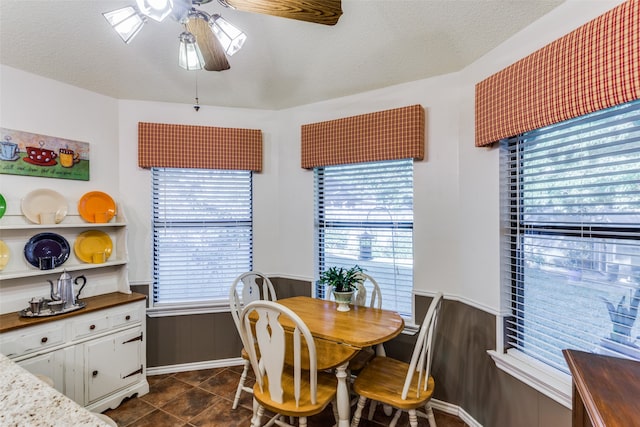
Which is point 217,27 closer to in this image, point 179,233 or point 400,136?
point 400,136

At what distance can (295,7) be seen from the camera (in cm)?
114

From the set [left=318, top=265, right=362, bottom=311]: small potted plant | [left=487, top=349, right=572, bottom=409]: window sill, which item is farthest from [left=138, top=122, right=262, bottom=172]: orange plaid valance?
[left=487, top=349, right=572, bottom=409]: window sill

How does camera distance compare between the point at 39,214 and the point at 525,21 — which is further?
the point at 39,214

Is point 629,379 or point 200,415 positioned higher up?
point 629,379

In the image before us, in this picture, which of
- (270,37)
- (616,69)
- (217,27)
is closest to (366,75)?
(270,37)

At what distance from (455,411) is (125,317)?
8.46 feet

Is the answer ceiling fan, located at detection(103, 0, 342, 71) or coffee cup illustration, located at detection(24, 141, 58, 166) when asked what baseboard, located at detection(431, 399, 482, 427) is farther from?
coffee cup illustration, located at detection(24, 141, 58, 166)

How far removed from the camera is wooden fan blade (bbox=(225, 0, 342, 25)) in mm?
1122

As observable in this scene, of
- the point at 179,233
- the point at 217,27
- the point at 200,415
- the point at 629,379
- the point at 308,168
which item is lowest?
the point at 200,415

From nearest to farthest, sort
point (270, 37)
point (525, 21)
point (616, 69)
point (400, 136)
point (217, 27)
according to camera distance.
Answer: point (616, 69) → point (217, 27) → point (525, 21) → point (270, 37) → point (400, 136)

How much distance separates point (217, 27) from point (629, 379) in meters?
2.01

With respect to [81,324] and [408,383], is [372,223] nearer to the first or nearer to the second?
[408,383]

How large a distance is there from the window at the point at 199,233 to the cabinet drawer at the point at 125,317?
14.0 inches

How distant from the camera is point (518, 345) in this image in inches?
72.4
